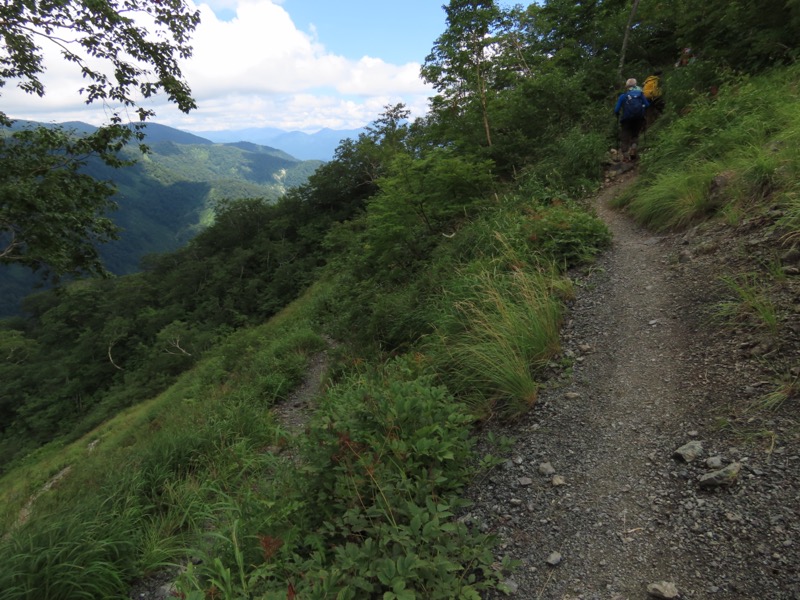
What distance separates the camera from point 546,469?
253cm

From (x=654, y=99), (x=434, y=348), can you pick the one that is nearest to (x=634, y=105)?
(x=654, y=99)

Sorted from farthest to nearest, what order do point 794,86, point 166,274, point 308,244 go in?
point 166,274
point 308,244
point 794,86

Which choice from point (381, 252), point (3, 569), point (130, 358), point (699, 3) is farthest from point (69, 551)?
point (130, 358)

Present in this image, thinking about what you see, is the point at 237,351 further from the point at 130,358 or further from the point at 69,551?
the point at 130,358

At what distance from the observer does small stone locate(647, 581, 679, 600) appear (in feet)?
5.36

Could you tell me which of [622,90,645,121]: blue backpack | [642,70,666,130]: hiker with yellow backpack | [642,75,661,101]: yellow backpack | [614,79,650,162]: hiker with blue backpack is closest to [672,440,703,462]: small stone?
[614,79,650,162]: hiker with blue backpack

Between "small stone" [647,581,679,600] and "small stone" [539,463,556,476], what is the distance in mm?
819

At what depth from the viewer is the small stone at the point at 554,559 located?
6.33ft

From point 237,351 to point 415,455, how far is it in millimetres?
11219

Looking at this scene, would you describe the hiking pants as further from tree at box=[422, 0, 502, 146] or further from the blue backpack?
tree at box=[422, 0, 502, 146]

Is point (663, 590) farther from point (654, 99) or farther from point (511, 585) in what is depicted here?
point (654, 99)

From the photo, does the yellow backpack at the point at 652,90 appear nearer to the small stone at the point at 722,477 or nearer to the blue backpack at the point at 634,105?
the blue backpack at the point at 634,105

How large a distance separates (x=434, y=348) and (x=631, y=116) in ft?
25.6

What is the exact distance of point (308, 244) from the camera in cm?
3406
